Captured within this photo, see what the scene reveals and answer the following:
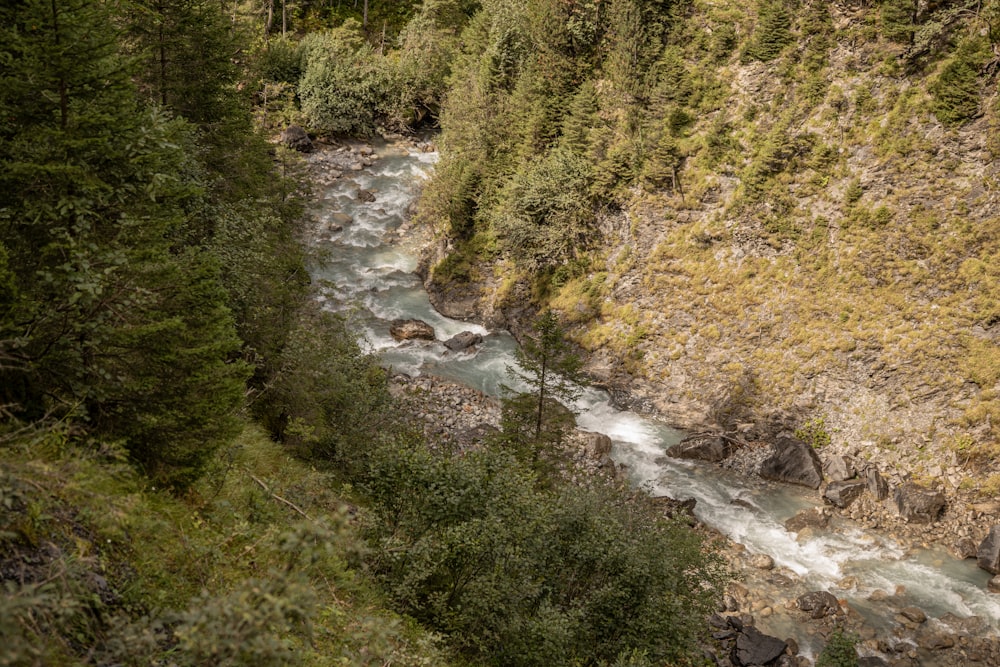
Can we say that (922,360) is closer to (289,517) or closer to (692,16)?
(692,16)

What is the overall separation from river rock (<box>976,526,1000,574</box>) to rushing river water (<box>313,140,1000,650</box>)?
0.33m

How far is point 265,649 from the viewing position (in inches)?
186

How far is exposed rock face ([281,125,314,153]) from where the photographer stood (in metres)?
50.9

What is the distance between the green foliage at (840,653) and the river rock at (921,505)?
8.40 metres

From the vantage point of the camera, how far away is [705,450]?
27562 mm

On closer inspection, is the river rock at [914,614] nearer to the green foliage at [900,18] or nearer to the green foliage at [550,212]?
the green foliage at [550,212]

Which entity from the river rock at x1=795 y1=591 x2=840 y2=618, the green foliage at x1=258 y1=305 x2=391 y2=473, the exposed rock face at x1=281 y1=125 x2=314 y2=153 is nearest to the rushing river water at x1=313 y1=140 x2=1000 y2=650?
the river rock at x1=795 y1=591 x2=840 y2=618

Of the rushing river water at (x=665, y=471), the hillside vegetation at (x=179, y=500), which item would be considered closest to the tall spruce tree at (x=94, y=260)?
the hillside vegetation at (x=179, y=500)

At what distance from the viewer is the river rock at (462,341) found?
1366 inches

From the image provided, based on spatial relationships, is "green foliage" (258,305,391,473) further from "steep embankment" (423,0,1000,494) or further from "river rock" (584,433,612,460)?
"steep embankment" (423,0,1000,494)

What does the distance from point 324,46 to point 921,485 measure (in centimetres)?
5733

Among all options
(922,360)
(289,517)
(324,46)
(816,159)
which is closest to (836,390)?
(922,360)

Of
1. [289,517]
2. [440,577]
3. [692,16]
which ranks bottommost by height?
[440,577]

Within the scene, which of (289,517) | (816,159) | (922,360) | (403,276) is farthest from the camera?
(403,276)
